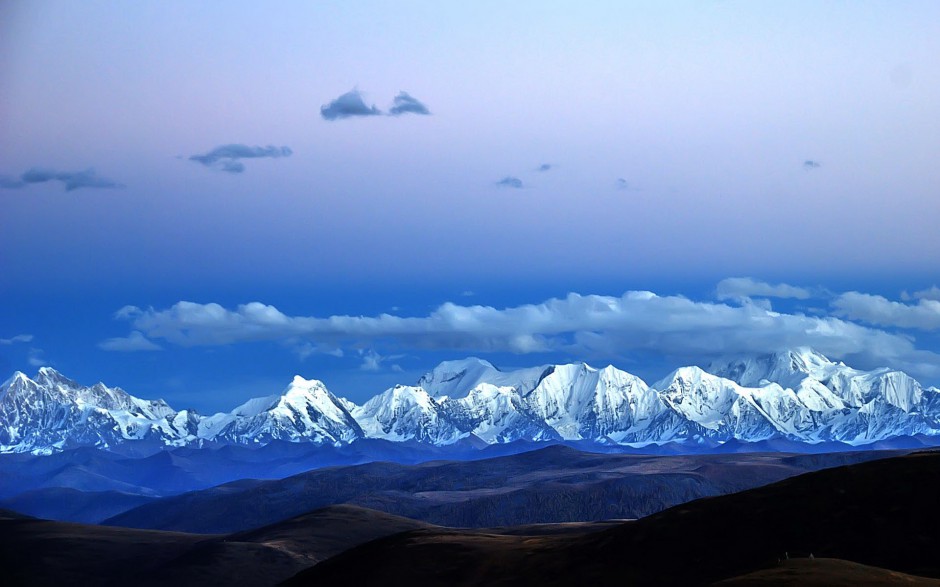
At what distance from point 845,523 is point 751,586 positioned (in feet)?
266

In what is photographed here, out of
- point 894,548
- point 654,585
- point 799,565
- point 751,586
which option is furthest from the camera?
point 654,585

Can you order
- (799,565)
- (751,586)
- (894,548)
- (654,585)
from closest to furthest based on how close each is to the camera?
1. (751,586)
2. (799,565)
3. (894,548)
4. (654,585)

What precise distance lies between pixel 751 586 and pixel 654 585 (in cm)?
7587

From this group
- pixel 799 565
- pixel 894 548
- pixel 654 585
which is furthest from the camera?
pixel 654 585

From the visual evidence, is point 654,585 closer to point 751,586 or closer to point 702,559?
point 702,559

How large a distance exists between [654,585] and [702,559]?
9.32 m

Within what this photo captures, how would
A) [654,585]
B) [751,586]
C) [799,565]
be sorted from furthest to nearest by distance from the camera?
1. [654,585]
2. [799,565]
3. [751,586]

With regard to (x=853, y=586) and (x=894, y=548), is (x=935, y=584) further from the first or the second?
(x=894, y=548)

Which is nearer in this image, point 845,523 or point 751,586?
point 751,586

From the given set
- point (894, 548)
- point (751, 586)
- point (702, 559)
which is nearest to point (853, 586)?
point (751, 586)

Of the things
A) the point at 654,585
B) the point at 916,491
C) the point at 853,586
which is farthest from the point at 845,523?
the point at 853,586

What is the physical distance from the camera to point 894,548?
600 ft

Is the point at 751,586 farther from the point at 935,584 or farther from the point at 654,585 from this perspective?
the point at 654,585

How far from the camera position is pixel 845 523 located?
196125 mm
